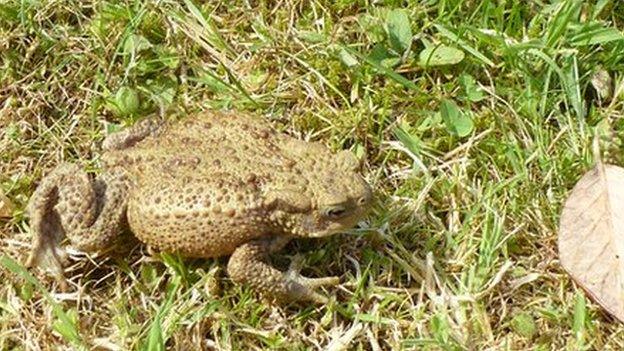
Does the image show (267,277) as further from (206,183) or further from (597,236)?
(597,236)

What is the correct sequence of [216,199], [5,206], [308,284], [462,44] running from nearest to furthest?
[216,199], [308,284], [5,206], [462,44]

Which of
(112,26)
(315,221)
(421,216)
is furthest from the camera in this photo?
(112,26)

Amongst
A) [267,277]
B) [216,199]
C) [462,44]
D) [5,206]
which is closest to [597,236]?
[462,44]

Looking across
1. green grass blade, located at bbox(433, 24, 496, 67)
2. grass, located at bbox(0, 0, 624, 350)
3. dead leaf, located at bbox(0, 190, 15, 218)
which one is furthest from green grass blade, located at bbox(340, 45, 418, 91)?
dead leaf, located at bbox(0, 190, 15, 218)

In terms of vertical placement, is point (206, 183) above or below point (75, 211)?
above

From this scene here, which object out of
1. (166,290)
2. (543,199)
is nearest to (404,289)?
(543,199)

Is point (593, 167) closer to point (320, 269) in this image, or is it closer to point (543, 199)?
point (543, 199)
